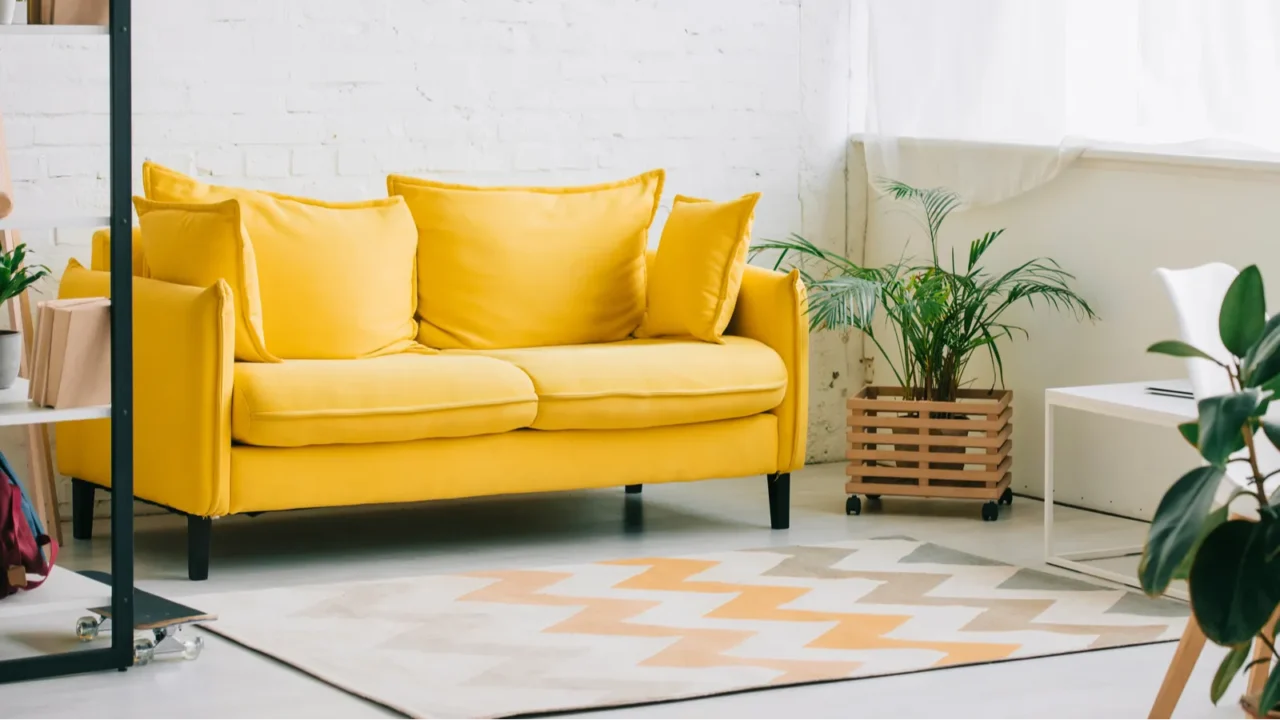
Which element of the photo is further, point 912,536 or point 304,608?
point 912,536

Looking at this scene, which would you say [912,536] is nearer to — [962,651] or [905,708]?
[962,651]

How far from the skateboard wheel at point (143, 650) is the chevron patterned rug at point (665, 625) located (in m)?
0.21

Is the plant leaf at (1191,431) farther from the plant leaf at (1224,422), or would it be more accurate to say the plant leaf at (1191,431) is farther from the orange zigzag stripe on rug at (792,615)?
the orange zigzag stripe on rug at (792,615)

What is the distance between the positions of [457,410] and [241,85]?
4.34 feet

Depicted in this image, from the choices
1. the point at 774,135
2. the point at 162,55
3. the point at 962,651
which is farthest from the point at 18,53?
the point at 962,651

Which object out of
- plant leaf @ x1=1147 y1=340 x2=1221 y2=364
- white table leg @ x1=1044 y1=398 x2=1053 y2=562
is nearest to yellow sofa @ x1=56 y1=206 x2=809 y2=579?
white table leg @ x1=1044 y1=398 x2=1053 y2=562

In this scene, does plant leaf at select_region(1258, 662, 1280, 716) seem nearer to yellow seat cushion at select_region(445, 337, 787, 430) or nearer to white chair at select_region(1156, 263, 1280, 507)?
white chair at select_region(1156, 263, 1280, 507)

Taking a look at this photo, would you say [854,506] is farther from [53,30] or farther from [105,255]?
[53,30]

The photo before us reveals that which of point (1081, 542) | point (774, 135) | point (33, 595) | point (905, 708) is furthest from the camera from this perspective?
point (774, 135)

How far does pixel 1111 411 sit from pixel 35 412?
2.27 meters

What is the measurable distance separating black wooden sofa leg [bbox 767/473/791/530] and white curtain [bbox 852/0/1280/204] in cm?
118

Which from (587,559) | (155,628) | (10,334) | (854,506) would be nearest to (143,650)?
(155,628)

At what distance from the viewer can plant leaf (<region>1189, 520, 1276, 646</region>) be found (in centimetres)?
181

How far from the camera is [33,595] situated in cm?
314
